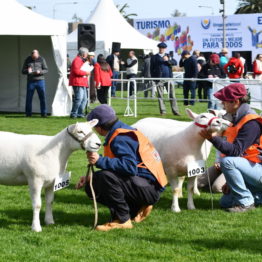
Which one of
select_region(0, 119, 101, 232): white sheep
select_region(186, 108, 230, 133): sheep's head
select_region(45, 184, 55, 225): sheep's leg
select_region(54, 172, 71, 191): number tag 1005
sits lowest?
select_region(45, 184, 55, 225): sheep's leg

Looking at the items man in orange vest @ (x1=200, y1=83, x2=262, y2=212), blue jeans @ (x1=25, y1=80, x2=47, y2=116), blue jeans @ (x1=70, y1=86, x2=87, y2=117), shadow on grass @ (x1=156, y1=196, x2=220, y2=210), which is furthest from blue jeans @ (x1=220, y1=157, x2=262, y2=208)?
blue jeans @ (x1=25, y1=80, x2=47, y2=116)

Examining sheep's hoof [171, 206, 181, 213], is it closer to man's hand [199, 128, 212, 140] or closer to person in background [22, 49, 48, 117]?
man's hand [199, 128, 212, 140]

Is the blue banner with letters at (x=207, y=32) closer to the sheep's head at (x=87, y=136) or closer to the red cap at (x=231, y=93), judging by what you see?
the red cap at (x=231, y=93)

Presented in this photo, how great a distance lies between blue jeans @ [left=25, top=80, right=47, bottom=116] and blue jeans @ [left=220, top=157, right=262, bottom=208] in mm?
11983

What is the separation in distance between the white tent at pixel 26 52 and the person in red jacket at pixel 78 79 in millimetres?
1096

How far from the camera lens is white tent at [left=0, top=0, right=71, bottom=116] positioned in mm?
18406

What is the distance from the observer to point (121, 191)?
6.37m

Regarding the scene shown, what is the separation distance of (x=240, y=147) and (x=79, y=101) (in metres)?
11.5

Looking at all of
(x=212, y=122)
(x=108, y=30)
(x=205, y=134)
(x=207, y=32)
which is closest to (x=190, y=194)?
(x=205, y=134)

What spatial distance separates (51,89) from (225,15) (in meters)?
24.6

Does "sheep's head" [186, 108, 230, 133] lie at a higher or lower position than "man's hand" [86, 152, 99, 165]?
higher

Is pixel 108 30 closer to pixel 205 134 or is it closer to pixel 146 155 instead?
pixel 205 134

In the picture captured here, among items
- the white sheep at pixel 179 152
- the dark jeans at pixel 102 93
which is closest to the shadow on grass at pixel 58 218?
the white sheep at pixel 179 152

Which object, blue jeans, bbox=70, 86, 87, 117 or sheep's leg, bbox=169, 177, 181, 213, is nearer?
→ sheep's leg, bbox=169, 177, 181, 213
